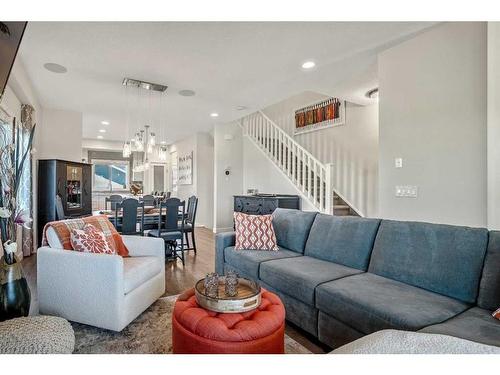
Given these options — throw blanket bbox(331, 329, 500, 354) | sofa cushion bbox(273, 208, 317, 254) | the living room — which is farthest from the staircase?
throw blanket bbox(331, 329, 500, 354)

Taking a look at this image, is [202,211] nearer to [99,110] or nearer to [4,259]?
[99,110]

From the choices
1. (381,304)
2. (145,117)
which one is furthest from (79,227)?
(145,117)

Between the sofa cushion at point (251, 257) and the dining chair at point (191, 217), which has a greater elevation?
the dining chair at point (191, 217)

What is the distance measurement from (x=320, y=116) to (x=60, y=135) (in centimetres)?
536

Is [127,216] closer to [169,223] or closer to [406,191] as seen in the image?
[169,223]

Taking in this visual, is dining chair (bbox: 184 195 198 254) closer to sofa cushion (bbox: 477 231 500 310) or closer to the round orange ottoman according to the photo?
the round orange ottoman

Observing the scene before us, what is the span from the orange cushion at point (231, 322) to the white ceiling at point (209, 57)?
2.37 metres

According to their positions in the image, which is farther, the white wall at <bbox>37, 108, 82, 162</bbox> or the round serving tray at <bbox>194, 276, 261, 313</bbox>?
the white wall at <bbox>37, 108, 82, 162</bbox>

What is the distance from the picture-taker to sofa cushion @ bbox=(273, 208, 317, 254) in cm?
297

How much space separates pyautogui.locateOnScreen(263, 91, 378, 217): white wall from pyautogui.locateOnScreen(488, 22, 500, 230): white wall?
2793 mm

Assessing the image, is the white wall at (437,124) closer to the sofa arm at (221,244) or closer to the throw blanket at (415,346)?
the sofa arm at (221,244)

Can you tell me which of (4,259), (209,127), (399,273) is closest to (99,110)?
(209,127)

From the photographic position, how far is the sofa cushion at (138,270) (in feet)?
7.20

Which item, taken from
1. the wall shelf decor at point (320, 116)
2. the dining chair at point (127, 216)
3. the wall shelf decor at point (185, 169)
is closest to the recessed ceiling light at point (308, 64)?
the wall shelf decor at point (320, 116)
